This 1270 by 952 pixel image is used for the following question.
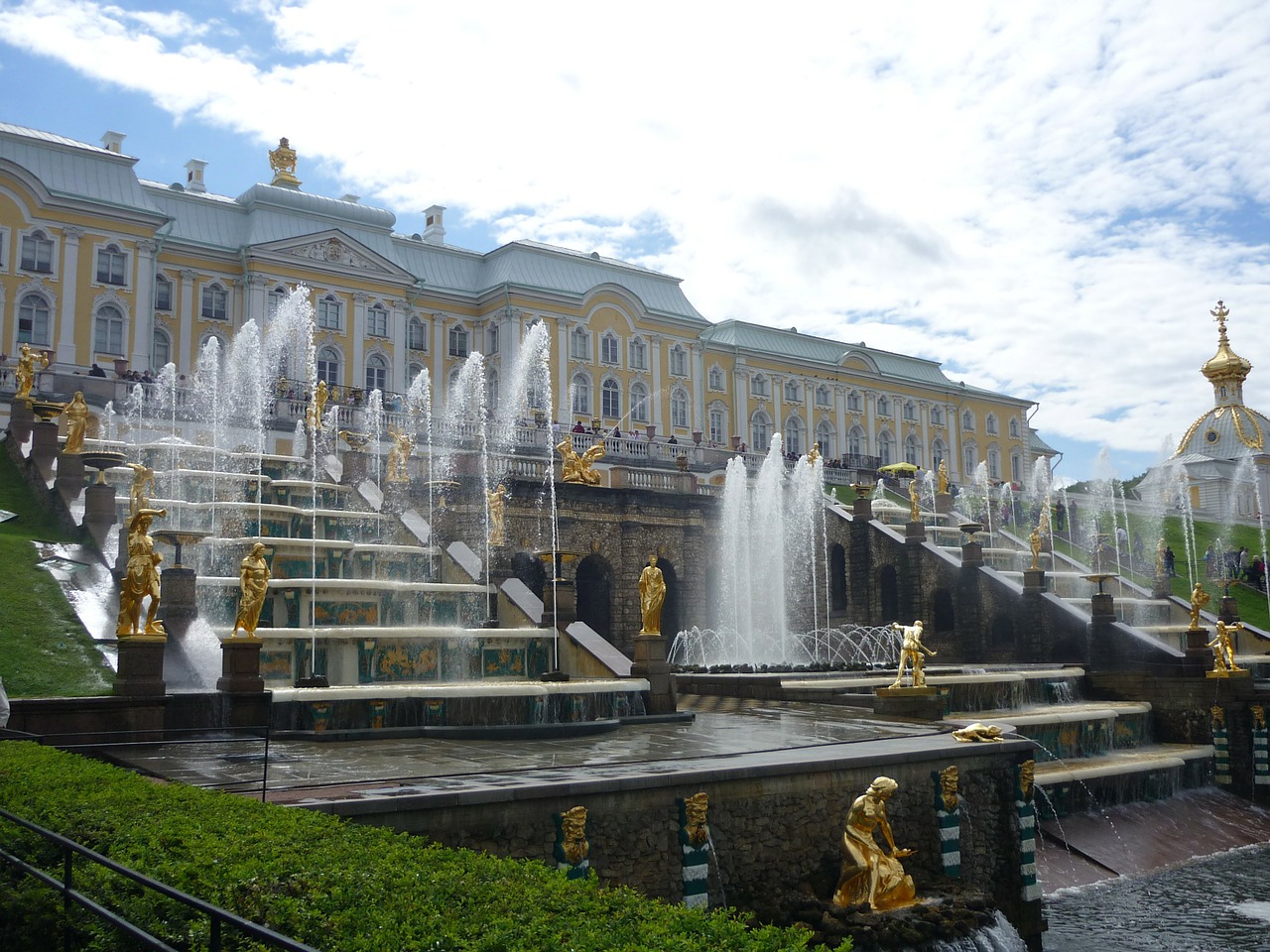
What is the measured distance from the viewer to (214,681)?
16.5 meters

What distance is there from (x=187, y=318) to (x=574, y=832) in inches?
1803

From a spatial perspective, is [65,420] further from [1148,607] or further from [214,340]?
[1148,607]

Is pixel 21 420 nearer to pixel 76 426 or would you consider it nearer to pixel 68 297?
pixel 76 426

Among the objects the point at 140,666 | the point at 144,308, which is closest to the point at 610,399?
the point at 144,308

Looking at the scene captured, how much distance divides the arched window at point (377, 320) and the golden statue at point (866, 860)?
46488 millimetres

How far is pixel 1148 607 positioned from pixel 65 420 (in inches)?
1282

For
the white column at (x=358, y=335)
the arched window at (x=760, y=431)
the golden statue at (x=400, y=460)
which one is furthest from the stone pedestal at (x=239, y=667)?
the arched window at (x=760, y=431)

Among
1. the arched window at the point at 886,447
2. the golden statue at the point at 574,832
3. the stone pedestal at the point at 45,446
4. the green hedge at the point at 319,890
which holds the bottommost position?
the golden statue at the point at 574,832

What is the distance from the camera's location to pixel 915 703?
19.8 metres

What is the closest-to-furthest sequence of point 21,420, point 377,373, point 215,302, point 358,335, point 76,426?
point 76,426
point 21,420
point 215,302
point 358,335
point 377,373

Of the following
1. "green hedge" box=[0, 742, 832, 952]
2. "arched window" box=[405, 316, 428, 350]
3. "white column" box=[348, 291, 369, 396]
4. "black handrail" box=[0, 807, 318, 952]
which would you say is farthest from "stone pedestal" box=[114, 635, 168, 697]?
"arched window" box=[405, 316, 428, 350]

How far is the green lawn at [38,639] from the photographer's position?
15047 mm

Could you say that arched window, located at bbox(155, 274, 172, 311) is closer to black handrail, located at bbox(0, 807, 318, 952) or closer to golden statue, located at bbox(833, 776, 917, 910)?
golden statue, located at bbox(833, 776, 917, 910)

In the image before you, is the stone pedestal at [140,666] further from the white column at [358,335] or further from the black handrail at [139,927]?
the white column at [358,335]
